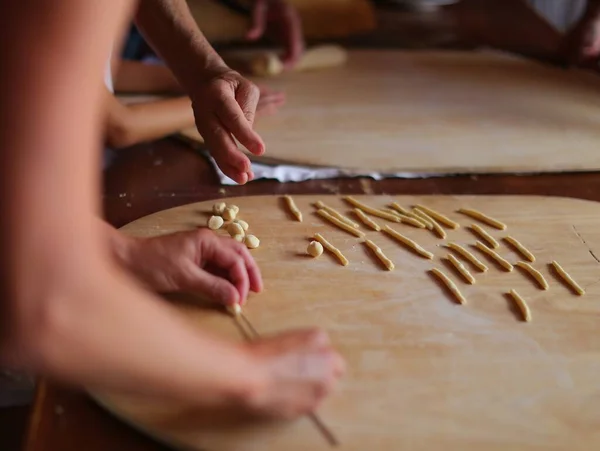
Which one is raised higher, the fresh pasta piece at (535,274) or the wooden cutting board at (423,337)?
the fresh pasta piece at (535,274)

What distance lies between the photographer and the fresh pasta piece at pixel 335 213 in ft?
3.48

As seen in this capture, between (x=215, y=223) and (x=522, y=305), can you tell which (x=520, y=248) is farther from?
(x=215, y=223)

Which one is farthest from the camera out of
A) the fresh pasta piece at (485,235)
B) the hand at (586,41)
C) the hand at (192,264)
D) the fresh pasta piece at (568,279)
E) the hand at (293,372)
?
the hand at (586,41)

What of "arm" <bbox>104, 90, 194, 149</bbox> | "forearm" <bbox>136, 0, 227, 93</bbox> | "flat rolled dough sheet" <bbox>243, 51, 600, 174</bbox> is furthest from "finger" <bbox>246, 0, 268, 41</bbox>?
"forearm" <bbox>136, 0, 227, 93</bbox>

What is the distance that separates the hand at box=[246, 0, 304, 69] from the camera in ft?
5.78

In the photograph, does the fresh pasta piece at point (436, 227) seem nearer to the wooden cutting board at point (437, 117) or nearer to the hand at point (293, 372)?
the wooden cutting board at point (437, 117)

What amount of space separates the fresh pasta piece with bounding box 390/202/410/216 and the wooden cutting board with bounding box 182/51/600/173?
0.14 metres

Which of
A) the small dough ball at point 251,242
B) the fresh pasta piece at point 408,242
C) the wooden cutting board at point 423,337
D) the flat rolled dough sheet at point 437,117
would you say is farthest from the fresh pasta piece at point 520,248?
the small dough ball at point 251,242

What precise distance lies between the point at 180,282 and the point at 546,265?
53cm

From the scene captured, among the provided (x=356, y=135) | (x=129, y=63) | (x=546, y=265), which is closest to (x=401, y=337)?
(x=546, y=265)

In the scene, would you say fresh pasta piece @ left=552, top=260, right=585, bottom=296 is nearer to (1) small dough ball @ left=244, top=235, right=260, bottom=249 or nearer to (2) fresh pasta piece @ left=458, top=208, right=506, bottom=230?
(2) fresh pasta piece @ left=458, top=208, right=506, bottom=230

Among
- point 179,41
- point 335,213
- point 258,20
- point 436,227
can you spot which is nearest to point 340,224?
point 335,213

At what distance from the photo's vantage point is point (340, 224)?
1052 millimetres

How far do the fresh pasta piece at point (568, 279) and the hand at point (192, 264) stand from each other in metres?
0.43
